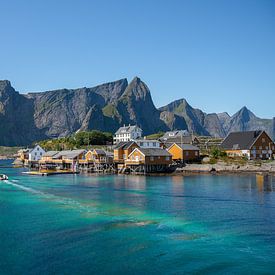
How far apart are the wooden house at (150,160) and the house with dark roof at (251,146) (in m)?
15.9

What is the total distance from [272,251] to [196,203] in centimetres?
1430

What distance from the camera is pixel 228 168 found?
2530 inches

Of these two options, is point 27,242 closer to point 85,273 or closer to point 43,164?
point 85,273

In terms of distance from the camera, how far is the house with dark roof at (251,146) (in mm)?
73938

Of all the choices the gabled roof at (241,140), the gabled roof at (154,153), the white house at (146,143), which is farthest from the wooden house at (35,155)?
the gabled roof at (241,140)

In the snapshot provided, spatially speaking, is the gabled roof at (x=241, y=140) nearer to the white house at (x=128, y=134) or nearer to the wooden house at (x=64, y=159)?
the wooden house at (x=64, y=159)

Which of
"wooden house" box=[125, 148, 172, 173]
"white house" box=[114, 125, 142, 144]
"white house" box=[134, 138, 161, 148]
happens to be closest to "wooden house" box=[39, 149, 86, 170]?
"white house" box=[134, 138, 161, 148]

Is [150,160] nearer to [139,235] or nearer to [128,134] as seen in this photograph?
[139,235]

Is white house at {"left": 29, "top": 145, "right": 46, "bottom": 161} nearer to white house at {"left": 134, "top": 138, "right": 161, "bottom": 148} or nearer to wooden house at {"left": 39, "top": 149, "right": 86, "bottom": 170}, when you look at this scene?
wooden house at {"left": 39, "top": 149, "right": 86, "bottom": 170}

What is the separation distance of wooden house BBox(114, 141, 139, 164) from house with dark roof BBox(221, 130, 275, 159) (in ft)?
67.4

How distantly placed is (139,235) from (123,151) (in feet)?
183

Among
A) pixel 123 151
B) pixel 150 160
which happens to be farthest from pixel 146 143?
pixel 150 160

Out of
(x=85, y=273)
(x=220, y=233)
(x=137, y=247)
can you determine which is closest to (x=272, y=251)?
(x=220, y=233)

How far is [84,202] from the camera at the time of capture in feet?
111
